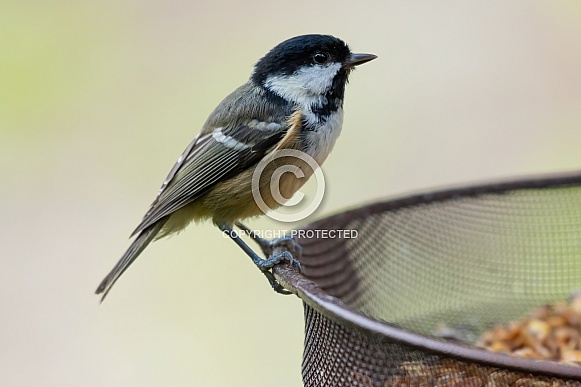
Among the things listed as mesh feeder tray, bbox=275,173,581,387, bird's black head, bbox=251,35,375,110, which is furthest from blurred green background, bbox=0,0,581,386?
bird's black head, bbox=251,35,375,110

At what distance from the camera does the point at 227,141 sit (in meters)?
2.44

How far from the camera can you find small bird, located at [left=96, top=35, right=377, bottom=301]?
2363 mm

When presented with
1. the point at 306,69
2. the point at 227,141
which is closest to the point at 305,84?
the point at 306,69

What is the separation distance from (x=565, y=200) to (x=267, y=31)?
11.4ft

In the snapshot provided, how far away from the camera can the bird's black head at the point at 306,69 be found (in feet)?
7.94

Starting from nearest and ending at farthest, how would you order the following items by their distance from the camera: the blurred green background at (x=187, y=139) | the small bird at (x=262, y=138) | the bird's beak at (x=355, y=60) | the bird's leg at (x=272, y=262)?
the bird's leg at (x=272, y=262), the small bird at (x=262, y=138), the bird's beak at (x=355, y=60), the blurred green background at (x=187, y=139)

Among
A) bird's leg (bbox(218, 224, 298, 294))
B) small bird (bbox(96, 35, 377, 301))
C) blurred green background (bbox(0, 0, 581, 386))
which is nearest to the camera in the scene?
bird's leg (bbox(218, 224, 298, 294))

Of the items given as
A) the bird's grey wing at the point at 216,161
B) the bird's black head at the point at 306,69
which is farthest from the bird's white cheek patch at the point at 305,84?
the bird's grey wing at the point at 216,161

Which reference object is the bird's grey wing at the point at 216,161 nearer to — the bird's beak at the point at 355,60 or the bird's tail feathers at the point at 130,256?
the bird's tail feathers at the point at 130,256

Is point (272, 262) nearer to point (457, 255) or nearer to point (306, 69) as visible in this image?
point (306, 69)

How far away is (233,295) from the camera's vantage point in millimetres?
4090

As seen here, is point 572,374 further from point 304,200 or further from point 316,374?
point 304,200

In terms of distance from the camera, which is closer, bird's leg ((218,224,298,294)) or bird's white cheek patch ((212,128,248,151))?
bird's leg ((218,224,298,294))

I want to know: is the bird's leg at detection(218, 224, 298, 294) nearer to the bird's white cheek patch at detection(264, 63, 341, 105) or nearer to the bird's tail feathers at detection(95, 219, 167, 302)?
the bird's tail feathers at detection(95, 219, 167, 302)
